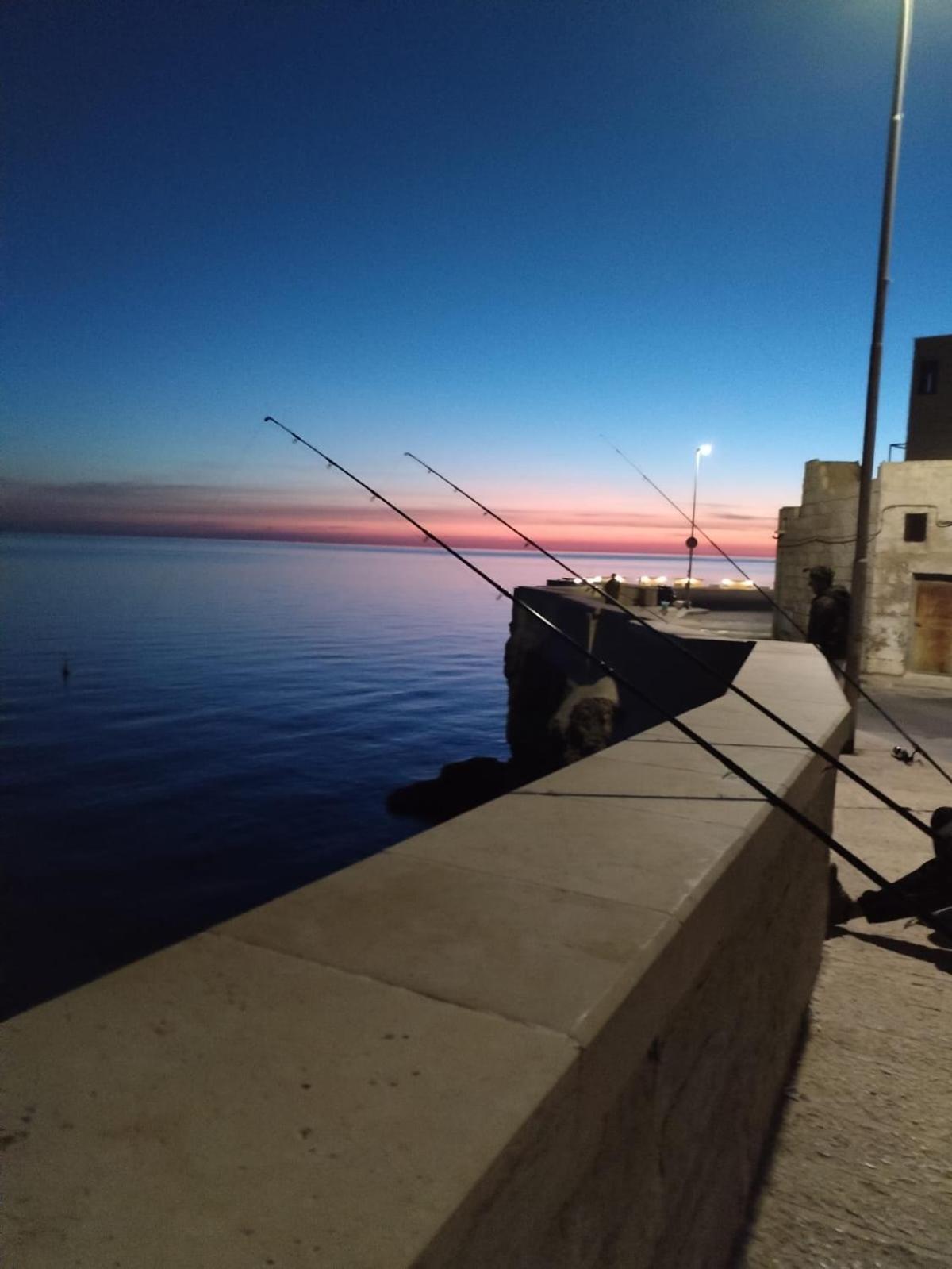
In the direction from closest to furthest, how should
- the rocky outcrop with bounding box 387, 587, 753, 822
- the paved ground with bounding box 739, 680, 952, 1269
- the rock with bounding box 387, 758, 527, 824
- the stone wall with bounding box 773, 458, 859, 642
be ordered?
the paved ground with bounding box 739, 680, 952, 1269 < the rocky outcrop with bounding box 387, 587, 753, 822 < the stone wall with bounding box 773, 458, 859, 642 < the rock with bounding box 387, 758, 527, 824

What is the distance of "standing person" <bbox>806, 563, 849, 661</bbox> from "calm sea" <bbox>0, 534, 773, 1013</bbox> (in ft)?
40.6

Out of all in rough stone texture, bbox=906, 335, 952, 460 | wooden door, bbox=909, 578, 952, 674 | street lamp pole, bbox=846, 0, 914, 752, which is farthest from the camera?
rough stone texture, bbox=906, 335, 952, 460

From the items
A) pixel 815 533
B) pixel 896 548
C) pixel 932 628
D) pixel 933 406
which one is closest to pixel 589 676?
pixel 815 533

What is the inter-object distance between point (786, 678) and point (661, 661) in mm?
6100

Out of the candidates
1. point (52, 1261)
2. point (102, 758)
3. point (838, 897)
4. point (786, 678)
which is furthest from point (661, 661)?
point (102, 758)

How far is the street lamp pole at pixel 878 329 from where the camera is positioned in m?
9.93

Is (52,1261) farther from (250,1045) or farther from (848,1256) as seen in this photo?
(848,1256)

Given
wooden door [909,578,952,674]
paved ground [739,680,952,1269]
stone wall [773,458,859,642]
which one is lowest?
paved ground [739,680,952,1269]

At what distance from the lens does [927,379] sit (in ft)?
91.5

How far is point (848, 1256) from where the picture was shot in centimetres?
261

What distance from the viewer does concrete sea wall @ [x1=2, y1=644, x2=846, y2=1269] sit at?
1016mm

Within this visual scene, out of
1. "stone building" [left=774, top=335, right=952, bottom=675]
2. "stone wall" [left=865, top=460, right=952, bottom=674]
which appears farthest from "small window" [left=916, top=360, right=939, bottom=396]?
"stone wall" [left=865, top=460, right=952, bottom=674]

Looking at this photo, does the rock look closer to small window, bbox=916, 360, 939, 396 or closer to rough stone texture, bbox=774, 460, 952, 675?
rough stone texture, bbox=774, 460, 952, 675

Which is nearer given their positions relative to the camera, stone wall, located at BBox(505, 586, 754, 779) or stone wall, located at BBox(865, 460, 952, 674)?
stone wall, located at BBox(505, 586, 754, 779)
